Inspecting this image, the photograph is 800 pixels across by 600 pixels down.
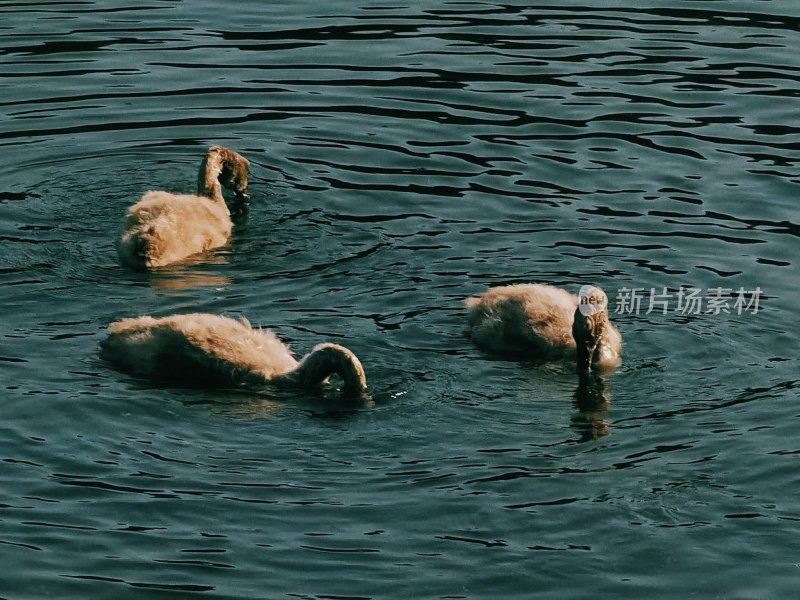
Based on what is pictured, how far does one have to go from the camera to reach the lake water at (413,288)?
36.1 feet

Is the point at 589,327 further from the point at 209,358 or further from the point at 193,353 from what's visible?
the point at 193,353

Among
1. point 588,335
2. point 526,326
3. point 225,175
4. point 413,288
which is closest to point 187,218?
point 225,175

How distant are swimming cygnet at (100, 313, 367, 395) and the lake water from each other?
0.22 metres

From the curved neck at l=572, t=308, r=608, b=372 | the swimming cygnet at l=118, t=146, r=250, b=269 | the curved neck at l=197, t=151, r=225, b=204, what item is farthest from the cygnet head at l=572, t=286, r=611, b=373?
the curved neck at l=197, t=151, r=225, b=204

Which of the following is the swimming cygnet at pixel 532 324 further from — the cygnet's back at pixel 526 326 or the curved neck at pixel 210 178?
the curved neck at pixel 210 178

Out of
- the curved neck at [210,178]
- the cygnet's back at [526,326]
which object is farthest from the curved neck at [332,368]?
the curved neck at [210,178]

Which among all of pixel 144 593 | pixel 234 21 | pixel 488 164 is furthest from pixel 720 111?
pixel 144 593

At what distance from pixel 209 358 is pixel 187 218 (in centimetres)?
306

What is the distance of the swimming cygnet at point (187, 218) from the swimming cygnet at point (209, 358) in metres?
2.14

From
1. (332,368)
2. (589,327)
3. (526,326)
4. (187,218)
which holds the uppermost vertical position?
(187,218)

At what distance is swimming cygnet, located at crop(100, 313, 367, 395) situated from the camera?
1316 centimetres

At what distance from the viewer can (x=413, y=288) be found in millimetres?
15148

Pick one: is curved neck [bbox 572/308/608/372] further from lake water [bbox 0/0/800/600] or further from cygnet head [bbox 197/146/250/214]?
cygnet head [bbox 197/146/250/214]

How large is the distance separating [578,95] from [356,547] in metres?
10.5
